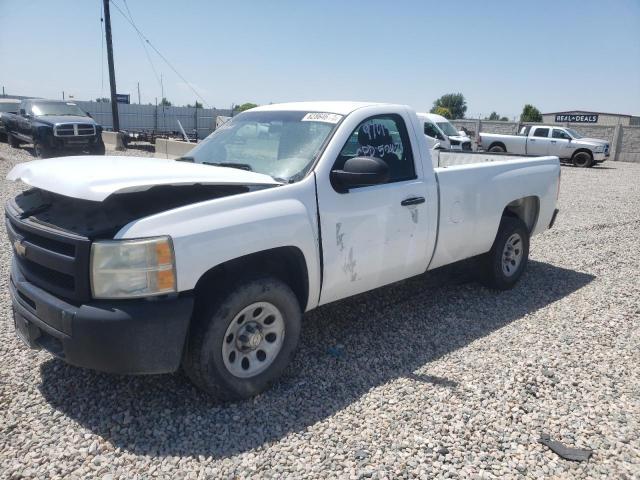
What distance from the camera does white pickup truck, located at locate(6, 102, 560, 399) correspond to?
274 centimetres

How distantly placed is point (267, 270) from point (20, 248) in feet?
5.04

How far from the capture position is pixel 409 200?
4.02m

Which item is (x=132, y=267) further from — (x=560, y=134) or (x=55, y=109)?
(x=560, y=134)

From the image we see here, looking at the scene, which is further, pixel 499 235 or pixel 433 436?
pixel 499 235

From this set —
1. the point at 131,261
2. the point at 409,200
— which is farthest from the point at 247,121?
the point at 131,261

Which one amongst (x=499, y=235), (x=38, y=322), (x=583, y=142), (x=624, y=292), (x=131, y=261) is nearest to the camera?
(x=131, y=261)

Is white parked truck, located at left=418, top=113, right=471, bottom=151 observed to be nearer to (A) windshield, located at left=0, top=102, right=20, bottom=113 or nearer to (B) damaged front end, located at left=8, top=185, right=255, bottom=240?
(B) damaged front end, located at left=8, top=185, right=255, bottom=240

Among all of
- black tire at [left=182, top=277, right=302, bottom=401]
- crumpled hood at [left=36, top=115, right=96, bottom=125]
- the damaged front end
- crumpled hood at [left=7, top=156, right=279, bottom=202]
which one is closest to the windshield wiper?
crumpled hood at [left=7, top=156, right=279, bottom=202]

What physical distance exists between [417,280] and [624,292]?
90.0 inches

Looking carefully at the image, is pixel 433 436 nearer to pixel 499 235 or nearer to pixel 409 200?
pixel 409 200

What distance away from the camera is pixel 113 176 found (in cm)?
292

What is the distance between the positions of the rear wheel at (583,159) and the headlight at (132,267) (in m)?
23.7

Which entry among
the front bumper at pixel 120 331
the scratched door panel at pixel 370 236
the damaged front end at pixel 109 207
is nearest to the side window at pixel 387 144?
the scratched door panel at pixel 370 236

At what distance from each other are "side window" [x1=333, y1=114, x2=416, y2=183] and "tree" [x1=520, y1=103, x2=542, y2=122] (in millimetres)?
62433
